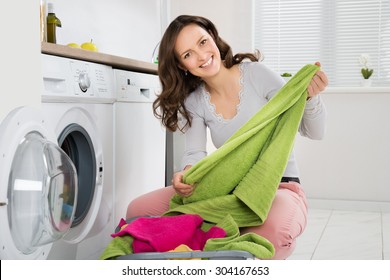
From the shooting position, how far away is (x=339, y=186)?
13.7ft

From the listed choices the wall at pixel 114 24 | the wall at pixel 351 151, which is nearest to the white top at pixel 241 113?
the wall at pixel 114 24

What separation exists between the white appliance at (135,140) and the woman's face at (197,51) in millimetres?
399

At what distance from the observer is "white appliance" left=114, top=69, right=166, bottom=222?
2508 millimetres

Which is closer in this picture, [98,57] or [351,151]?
[98,57]

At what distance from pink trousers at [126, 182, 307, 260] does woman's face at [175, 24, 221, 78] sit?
437 millimetres

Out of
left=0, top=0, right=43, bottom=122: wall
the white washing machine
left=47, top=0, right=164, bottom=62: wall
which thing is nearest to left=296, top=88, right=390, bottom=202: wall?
left=47, top=0, right=164, bottom=62: wall

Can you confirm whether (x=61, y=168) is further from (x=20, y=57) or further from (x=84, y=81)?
(x=84, y=81)

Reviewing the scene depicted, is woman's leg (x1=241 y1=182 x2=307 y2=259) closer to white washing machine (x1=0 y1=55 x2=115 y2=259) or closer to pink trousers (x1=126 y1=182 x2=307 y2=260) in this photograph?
pink trousers (x1=126 y1=182 x2=307 y2=260)

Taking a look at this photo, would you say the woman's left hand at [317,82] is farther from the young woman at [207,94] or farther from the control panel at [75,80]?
the control panel at [75,80]

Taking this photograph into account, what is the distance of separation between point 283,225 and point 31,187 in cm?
78

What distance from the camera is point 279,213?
190 centimetres

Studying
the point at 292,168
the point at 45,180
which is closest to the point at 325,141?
the point at 292,168

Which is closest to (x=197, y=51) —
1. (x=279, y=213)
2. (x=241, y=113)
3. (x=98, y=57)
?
(x=241, y=113)
